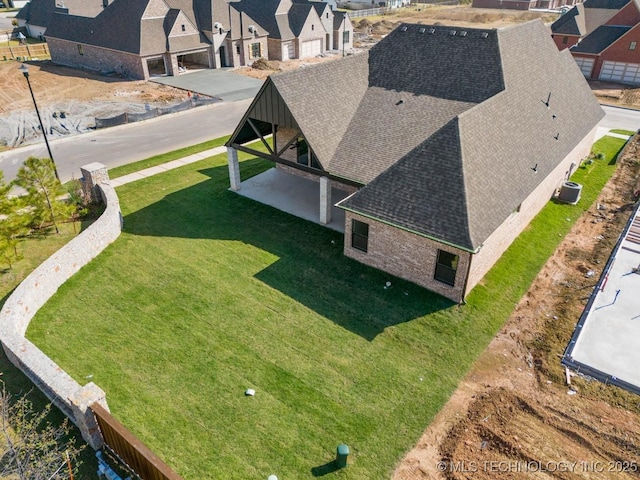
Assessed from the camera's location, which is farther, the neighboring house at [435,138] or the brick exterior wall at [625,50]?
the brick exterior wall at [625,50]

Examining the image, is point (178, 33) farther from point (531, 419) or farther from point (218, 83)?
point (531, 419)

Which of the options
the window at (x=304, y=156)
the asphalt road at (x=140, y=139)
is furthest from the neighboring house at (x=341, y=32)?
the window at (x=304, y=156)

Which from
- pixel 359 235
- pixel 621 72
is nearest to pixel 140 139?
pixel 359 235

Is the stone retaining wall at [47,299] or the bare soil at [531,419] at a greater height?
the stone retaining wall at [47,299]

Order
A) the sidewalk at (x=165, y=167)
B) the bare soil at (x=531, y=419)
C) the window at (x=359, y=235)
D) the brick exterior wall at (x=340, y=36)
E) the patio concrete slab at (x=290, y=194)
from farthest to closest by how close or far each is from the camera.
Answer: the brick exterior wall at (x=340, y=36)
the sidewalk at (x=165, y=167)
the patio concrete slab at (x=290, y=194)
the window at (x=359, y=235)
the bare soil at (x=531, y=419)

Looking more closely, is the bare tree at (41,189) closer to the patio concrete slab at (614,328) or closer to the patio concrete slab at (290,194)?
the patio concrete slab at (290,194)

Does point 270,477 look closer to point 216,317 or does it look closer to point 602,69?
point 216,317

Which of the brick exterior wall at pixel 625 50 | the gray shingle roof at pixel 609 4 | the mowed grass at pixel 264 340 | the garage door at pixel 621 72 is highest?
the gray shingle roof at pixel 609 4

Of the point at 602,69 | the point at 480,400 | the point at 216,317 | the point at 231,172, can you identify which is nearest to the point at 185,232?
the point at 231,172
